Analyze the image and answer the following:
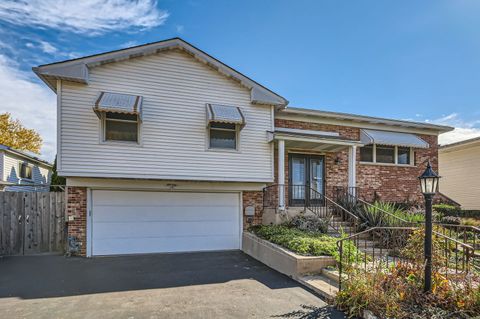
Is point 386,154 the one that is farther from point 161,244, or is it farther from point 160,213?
point 161,244

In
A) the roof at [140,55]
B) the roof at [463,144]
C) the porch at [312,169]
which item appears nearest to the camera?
the roof at [140,55]

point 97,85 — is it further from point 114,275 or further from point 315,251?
point 315,251

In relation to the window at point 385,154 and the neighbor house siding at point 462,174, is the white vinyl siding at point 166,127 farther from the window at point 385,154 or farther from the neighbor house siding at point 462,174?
the neighbor house siding at point 462,174

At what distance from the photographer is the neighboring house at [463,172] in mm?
15117

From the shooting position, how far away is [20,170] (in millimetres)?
17031

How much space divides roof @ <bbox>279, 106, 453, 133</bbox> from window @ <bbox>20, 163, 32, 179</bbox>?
16064mm

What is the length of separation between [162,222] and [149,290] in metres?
3.86

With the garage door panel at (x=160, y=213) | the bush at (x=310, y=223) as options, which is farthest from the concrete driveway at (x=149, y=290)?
the bush at (x=310, y=223)

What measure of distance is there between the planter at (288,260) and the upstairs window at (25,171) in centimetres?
1609

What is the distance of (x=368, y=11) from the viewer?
9734mm

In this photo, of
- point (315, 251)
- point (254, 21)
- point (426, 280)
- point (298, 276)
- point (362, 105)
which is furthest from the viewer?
point (362, 105)

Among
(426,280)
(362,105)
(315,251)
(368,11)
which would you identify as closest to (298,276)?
(315,251)

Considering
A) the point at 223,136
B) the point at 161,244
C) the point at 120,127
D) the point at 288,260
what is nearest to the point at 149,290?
the point at 288,260

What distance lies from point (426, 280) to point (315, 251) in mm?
2519
